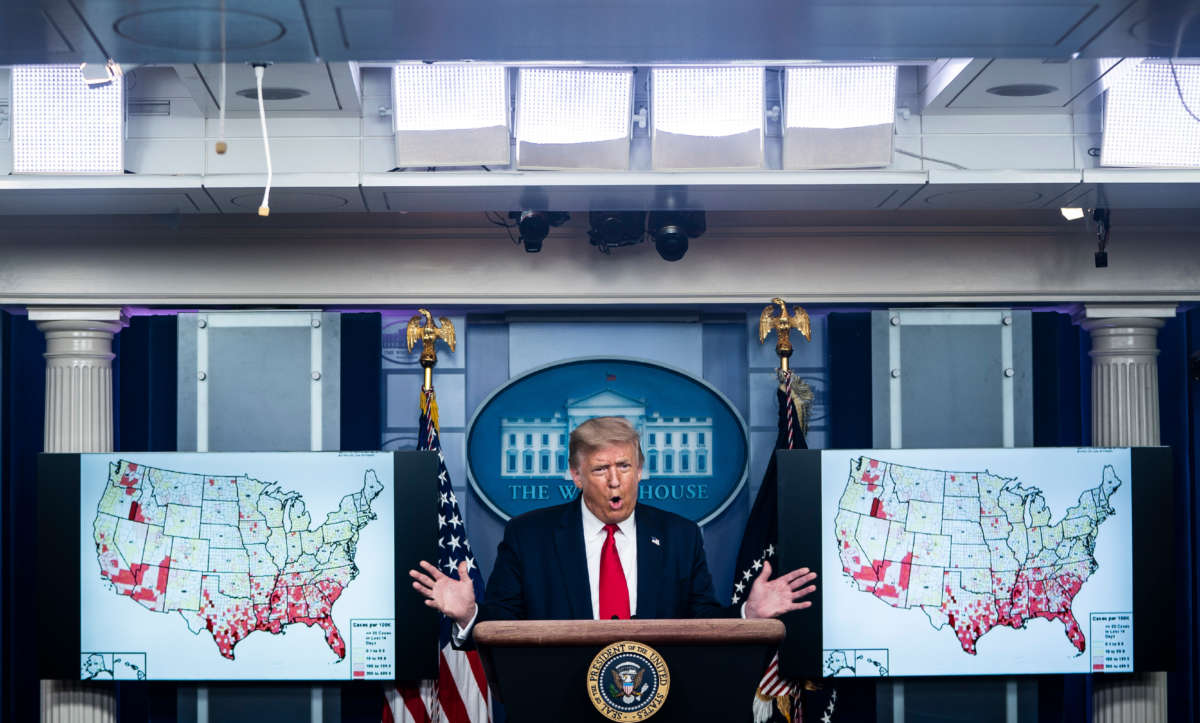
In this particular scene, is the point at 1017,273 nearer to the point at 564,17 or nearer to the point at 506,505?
the point at 506,505

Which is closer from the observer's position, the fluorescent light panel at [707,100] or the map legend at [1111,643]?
the fluorescent light panel at [707,100]

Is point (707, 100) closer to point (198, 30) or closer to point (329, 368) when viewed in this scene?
point (329, 368)

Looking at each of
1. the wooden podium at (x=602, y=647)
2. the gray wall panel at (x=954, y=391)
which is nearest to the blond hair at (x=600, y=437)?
the wooden podium at (x=602, y=647)

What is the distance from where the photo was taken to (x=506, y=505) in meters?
5.24

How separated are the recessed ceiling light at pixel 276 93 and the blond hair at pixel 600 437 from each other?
1.73 metres

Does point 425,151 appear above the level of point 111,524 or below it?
above

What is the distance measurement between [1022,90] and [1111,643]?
2.21 meters

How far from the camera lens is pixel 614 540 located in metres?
3.29

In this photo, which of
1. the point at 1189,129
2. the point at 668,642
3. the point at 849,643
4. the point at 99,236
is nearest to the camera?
the point at 668,642

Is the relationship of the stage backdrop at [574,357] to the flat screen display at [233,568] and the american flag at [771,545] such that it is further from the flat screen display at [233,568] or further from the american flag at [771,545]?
the flat screen display at [233,568]

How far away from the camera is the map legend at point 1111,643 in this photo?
4754mm

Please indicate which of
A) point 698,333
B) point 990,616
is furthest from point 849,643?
point 698,333

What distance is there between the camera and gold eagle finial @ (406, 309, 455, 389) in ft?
16.4

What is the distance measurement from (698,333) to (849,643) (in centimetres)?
147
